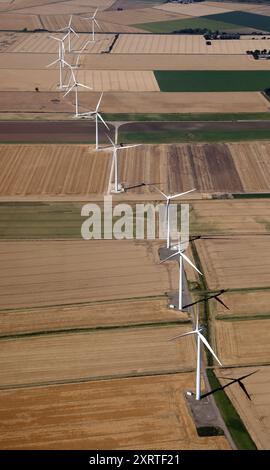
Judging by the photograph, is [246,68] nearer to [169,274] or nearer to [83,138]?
[83,138]

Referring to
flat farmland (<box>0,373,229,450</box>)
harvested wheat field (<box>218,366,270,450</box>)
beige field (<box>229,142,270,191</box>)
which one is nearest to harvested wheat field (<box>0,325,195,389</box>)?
flat farmland (<box>0,373,229,450</box>)

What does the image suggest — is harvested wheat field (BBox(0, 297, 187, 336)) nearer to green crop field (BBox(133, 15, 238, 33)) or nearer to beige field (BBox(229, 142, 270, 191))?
beige field (BBox(229, 142, 270, 191))

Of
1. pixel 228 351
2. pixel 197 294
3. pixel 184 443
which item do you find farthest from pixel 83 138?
pixel 184 443

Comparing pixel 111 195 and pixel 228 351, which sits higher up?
pixel 111 195

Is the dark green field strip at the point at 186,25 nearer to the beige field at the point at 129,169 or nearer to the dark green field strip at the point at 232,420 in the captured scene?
the beige field at the point at 129,169

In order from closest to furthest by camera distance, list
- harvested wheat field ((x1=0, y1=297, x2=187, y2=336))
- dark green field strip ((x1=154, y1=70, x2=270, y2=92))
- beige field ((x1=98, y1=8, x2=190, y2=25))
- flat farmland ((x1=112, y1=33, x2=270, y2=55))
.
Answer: harvested wheat field ((x1=0, y1=297, x2=187, y2=336)) → dark green field strip ((x1=154, y1=70, x2=270, y2=92)) → flat farmland ((x1=112, y1=33, x2=270, y2=55)) → beige field ((x1=98, y1=8, x2=190, y2=25))

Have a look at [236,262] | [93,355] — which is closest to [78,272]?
[93,355]

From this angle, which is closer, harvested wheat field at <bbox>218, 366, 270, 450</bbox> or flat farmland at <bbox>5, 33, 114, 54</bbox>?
harvested wheat field at <bbox>218, 366, 270, 450</bbox>
